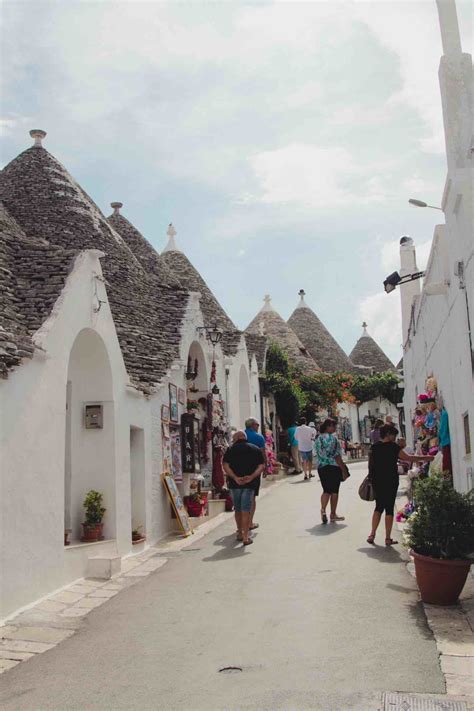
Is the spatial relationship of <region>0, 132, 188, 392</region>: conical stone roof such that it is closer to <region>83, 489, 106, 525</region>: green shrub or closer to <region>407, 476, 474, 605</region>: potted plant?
<region>83, 489, 106, 525</region>: green shrub

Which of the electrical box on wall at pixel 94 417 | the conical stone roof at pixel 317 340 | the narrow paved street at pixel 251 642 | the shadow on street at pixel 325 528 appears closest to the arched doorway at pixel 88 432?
the electrical box on wall at pixel 94 417

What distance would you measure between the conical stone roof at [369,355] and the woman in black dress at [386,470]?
3218 cm

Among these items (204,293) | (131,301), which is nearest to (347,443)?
(204,293)

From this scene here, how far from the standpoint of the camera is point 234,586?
7277 mm

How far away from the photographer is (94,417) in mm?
9680

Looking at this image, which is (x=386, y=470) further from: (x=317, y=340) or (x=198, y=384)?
(x=317, y=340)

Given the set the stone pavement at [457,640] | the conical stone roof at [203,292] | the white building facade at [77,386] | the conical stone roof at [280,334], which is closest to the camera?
the stone pavement at [457,640]

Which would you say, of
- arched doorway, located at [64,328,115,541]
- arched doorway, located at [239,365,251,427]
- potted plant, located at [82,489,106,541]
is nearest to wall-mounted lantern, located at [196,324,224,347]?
arched doorway, located at [239,365,251,427]

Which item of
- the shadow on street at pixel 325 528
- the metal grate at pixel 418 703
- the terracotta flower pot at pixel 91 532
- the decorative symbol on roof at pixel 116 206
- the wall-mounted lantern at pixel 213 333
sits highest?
the decorative symbol on roof at pixel 116 206

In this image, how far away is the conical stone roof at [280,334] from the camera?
1172 inches

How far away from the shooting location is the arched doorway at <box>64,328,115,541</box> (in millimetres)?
9406

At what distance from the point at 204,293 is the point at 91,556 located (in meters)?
13.8

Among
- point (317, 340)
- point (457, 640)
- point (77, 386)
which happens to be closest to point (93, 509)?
point (77, 386)

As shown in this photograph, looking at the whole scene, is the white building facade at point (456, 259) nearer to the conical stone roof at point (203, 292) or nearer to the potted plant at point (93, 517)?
the potted plant at point (93, 517)
